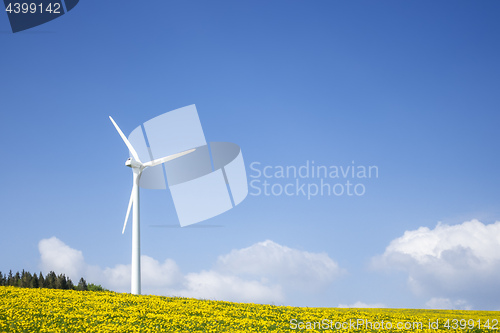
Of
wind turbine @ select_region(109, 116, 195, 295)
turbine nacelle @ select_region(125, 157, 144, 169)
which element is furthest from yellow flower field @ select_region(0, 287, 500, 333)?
turbine nacelle @ select_region(125, 157, 144, 169)

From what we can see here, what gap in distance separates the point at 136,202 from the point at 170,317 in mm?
15244

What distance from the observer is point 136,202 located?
3716 cm

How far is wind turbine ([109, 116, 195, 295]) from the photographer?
33.9m

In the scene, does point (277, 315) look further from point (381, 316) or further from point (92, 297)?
point (92, 297)

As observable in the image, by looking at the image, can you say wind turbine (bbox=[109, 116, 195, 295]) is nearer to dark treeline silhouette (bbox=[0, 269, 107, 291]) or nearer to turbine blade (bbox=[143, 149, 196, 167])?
turbine blade (bbox=[143, 149, 196, 167])

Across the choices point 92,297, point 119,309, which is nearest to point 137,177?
point 92,297

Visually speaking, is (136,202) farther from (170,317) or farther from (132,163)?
(170,317)

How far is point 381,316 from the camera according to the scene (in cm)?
2889

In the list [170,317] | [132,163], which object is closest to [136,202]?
[132,163]

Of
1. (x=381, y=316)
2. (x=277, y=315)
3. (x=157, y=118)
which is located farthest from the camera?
(x=157, y=118)

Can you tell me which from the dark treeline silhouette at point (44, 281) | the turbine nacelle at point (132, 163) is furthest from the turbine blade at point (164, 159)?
the dark treeline silhouette at point (44, 281)

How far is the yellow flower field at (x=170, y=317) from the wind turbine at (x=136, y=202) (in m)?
2.60

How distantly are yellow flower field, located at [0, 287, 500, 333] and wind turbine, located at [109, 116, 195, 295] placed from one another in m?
2.60

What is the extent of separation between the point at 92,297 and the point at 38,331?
878cm
